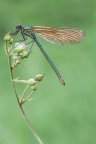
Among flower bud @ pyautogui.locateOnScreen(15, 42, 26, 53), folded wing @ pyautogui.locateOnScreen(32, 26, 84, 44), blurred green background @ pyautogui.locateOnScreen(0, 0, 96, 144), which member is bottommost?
flower bud @ pyautogui.locateOnScreen(15, 42, 26, 53)

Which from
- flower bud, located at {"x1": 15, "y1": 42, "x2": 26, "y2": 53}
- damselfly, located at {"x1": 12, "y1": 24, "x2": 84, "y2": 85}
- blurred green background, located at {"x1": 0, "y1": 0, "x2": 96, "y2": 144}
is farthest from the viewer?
blurred green background, located at {"x1": 0, "y1": 0, "x2": 96, "y2": 144}

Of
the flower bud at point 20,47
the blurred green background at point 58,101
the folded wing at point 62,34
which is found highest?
the blurred green background at point 58,101

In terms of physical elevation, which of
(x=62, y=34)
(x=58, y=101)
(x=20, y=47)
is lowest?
(x=20, y=47)

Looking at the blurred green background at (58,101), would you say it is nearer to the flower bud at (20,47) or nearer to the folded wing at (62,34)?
the folded wing at (62,34)

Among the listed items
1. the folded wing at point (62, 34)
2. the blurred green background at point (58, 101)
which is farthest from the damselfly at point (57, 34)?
the blurred green background at point (58, 101)

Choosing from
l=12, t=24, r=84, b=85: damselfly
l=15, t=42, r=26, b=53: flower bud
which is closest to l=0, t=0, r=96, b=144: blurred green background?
l=12, t=24, r=84, b=85: damselfly

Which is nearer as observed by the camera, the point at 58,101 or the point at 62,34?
the point at 62,34

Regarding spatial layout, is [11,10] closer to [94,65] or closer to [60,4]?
[60,4]

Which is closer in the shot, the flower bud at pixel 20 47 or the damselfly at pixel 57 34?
the flower bud at pixel 20 47

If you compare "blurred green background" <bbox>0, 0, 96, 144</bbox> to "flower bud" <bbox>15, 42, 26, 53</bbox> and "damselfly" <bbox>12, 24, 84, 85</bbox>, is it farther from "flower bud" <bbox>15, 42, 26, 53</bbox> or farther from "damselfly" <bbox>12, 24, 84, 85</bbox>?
"flower bud" <bbox>15, 42, 26, 53</bbox>

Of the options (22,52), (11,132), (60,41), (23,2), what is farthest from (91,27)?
(22,52)

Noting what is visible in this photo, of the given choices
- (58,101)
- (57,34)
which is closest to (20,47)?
(57,34)

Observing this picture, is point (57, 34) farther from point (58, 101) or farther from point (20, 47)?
point (58, 101)
